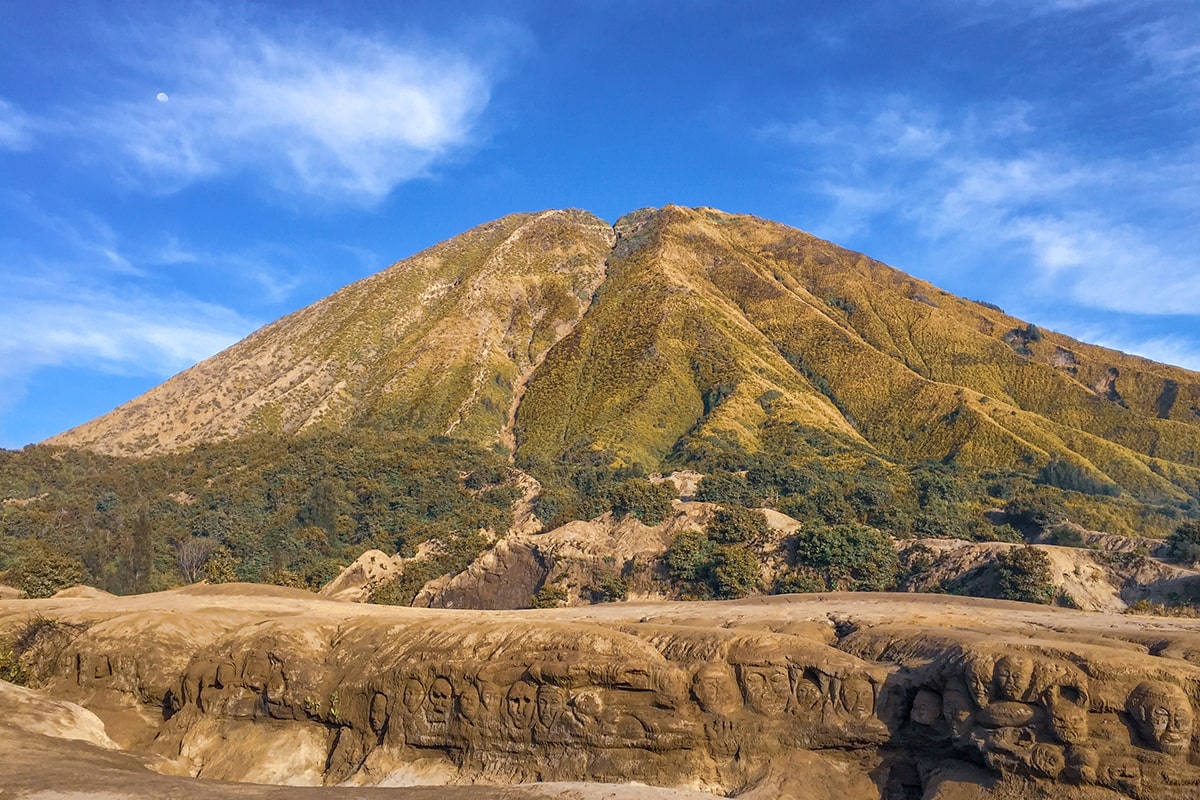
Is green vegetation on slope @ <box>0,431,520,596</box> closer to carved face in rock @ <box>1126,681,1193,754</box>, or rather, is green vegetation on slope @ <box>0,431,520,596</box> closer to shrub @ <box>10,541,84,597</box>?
shrub @ <box>10,541,84,597</box>

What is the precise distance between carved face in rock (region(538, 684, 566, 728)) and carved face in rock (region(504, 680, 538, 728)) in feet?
0.73

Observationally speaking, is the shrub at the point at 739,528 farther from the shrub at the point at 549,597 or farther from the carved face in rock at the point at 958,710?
the carved face in rock at the point at 958,710

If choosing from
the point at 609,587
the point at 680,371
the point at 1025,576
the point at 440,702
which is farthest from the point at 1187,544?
the point at 680,371

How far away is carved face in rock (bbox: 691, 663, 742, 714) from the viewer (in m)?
18.4

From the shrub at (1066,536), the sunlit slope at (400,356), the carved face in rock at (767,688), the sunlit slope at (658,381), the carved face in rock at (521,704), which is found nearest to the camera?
the carved face in rock at (767,688)

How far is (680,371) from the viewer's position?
4377 inches

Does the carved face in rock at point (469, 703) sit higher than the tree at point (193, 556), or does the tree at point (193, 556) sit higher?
the tree at point (193, 556)

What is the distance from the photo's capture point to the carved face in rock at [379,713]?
824 inches

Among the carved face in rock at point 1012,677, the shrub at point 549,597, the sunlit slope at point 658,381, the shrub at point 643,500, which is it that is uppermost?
the sunlit slope at point 658,381

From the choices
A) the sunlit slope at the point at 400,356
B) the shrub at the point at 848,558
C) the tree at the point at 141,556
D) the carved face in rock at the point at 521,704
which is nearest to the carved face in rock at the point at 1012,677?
the carved face in rock at the point at 521,704

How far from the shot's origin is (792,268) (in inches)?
5920

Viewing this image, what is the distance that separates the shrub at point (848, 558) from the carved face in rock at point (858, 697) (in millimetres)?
30144

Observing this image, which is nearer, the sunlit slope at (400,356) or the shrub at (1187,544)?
the shrub at (1187,544)

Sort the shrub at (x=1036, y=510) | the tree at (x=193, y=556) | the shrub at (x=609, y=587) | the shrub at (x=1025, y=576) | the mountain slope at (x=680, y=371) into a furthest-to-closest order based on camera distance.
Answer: the mountain slope at (x=680, y=371) < the tree at (x=193, y=556) < the shrub at (x=1036, y=510) < the shrub at (x=609, y=587) < the shrub at (x=1025, y=576)
